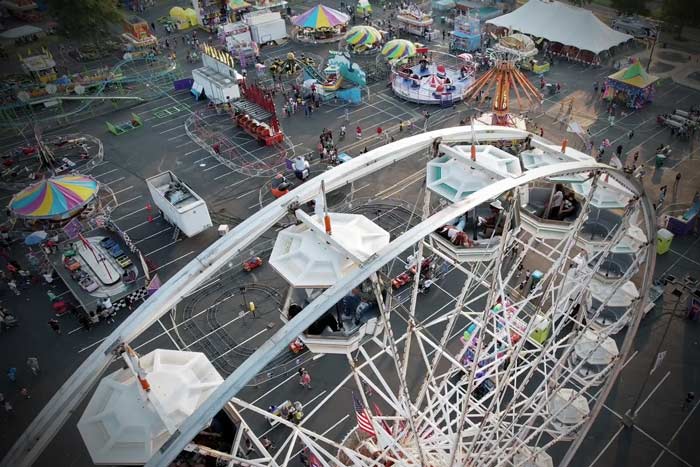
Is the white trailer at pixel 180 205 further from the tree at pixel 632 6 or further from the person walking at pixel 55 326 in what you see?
the tree at pixel 632 6

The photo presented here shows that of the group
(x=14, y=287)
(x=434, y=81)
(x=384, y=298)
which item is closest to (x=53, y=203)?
(x=14, y=287)

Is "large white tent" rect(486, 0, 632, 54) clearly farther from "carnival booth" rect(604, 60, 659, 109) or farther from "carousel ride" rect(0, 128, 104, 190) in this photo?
"carousel ride" rect(0, 128, 104, 190)

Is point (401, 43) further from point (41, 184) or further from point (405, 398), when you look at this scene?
point (405, 398)

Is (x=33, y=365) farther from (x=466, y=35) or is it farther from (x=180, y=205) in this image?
(x=466, y=35)

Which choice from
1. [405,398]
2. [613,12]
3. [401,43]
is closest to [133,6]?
[401,43]

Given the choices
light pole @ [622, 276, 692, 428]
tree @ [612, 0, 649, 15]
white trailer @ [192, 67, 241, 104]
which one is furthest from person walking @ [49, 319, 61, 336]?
tree @ [612, 0, 649, 15]
